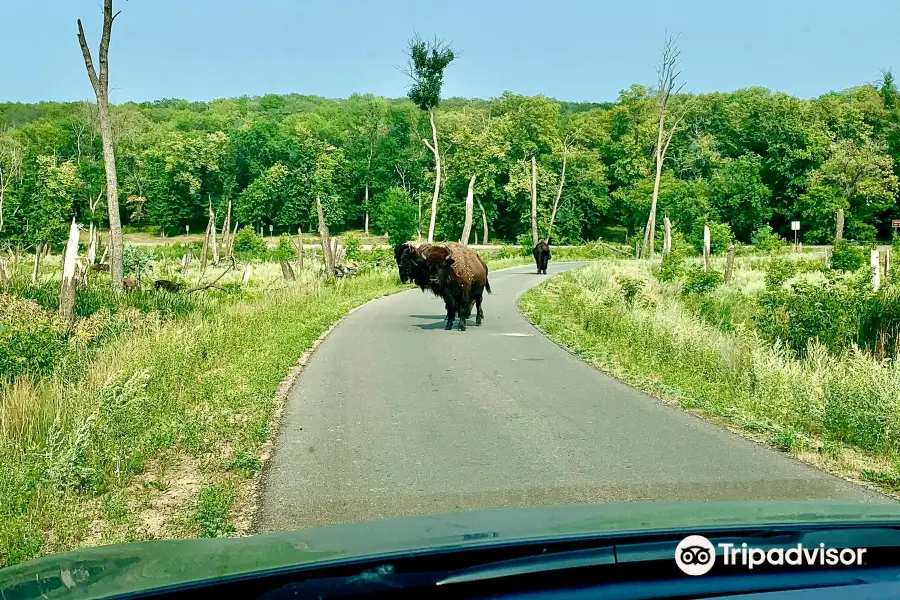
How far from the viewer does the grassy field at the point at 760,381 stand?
27.1ft

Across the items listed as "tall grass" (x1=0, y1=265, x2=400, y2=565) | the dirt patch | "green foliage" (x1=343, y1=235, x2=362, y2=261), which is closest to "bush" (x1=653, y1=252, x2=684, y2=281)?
"green foliage" (x1=343, y1=235, x2=362, y2=261)

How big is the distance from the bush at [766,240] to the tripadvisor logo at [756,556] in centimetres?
5523

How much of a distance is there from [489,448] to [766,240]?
2271 inches

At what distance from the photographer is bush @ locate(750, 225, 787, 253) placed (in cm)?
5683

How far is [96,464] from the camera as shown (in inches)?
277

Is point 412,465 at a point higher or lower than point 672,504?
lower

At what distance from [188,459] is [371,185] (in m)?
98.3

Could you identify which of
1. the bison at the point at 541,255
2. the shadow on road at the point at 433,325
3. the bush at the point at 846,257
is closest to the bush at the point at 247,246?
the bison at the point at 541,255

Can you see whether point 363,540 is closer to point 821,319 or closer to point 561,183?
point 821,319

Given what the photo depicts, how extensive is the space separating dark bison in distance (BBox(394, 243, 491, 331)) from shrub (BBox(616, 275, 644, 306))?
21.9 feet

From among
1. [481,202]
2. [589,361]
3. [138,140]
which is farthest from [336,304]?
[138,140]

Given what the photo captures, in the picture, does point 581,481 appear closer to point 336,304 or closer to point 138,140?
point 336,304

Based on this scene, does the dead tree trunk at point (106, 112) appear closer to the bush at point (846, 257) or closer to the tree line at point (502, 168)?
the bush at point (846, 257)

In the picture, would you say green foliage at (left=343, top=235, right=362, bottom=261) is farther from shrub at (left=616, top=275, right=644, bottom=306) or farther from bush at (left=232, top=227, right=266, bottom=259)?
shrub at (left=616, top=275, right=644, bottom=306)
